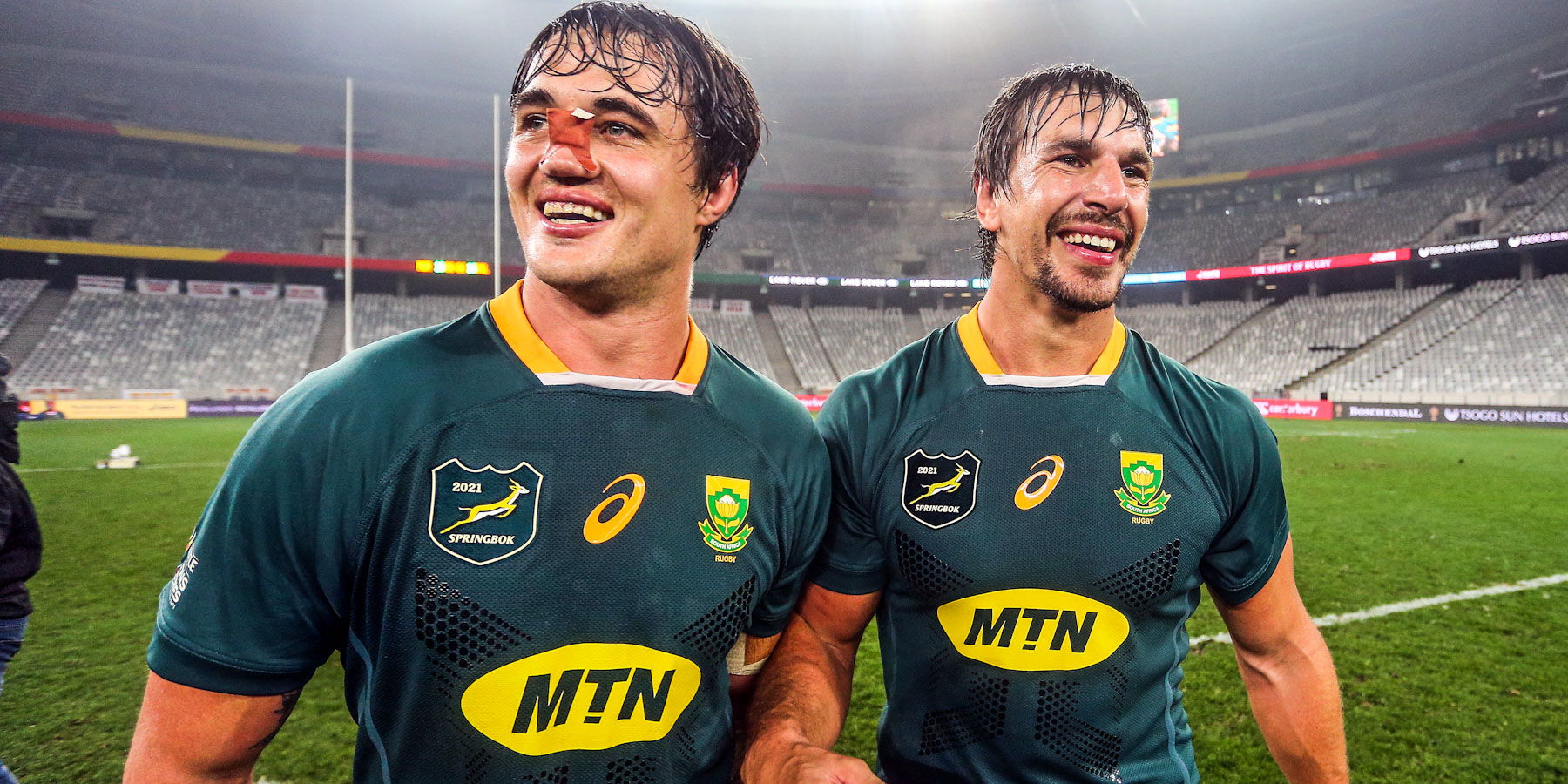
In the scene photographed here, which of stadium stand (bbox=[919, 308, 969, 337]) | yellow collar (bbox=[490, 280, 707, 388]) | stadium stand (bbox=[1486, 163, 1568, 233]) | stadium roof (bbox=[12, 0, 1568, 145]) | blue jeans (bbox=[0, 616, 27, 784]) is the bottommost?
blue jeans (bbox=[0, 616, 27, 784])

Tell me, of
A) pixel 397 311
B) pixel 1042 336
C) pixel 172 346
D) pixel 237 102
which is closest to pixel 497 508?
pixel 1042 336

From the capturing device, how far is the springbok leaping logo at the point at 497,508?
163 cm

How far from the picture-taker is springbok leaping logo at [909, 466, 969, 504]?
213 cm

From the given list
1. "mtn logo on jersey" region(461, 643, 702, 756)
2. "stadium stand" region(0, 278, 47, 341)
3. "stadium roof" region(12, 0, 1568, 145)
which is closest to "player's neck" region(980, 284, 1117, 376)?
"mtn logo on jersey" region(461, 643, 702, 756)

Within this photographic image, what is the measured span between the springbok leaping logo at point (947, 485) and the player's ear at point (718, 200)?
99 centimetres

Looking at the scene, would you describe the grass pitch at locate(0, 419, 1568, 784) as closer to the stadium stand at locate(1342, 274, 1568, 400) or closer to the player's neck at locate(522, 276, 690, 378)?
the player's neck at locate(522, 276, 690, 378)

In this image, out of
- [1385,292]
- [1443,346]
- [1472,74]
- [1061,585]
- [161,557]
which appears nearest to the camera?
[1061,585]

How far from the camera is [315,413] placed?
156cm

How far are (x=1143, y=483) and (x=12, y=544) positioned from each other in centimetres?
402

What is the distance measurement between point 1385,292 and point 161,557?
46362 mm

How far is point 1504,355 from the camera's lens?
28.6 meters

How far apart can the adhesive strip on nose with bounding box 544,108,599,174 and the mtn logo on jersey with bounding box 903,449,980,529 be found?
119 centimetres

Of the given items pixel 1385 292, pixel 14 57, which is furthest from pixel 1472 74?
pixel 14 57

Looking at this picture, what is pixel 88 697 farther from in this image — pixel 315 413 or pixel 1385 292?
pixel 1385 292
